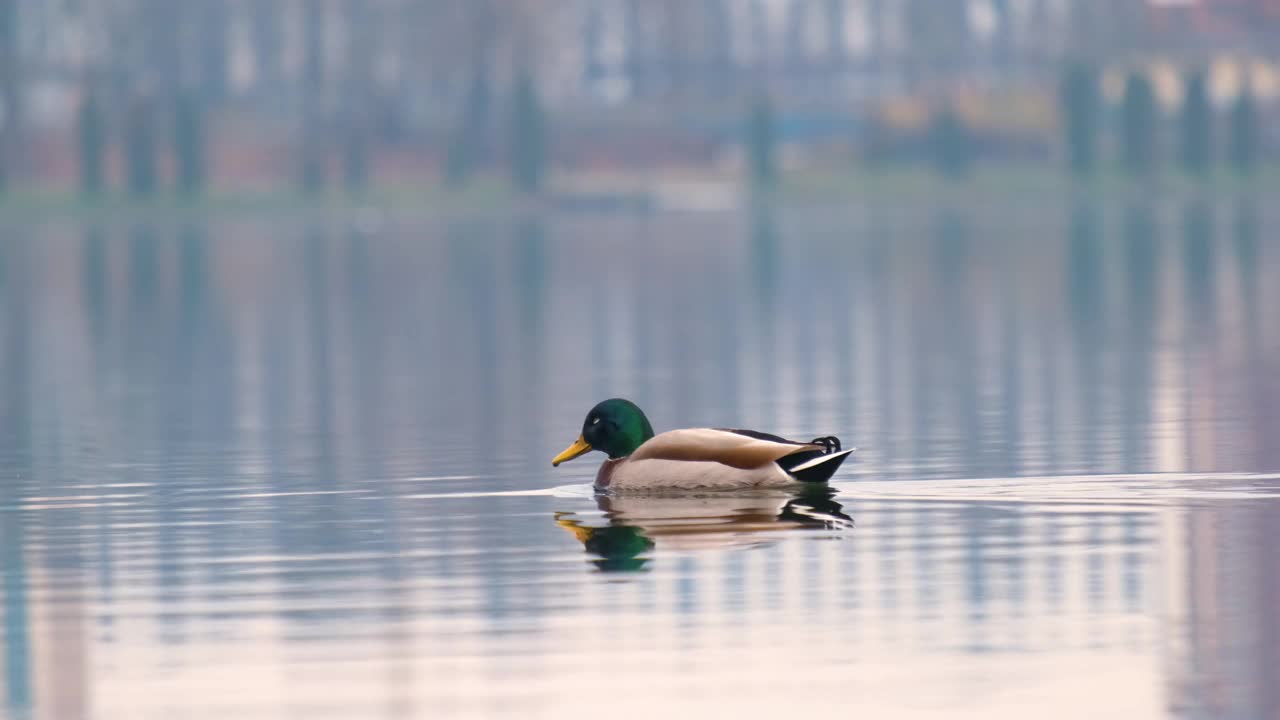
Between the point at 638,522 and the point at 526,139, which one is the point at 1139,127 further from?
the point at 638,522

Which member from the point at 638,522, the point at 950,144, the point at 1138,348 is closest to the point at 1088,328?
the point at 1138,348

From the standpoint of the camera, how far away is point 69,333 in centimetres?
4578

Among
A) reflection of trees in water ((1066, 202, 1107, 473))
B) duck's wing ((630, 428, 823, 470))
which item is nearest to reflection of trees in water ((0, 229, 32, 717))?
duck's wing ((630, 428, 823, 470))

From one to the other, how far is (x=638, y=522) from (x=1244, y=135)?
124267 millimetres

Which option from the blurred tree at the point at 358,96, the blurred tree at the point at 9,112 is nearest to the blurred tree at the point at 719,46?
the blurred tree at the point at 358,96

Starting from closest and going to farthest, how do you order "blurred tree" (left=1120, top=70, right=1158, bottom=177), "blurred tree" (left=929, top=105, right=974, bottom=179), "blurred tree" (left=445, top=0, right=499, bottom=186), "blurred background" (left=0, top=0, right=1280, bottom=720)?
"blurred background" (left=0, top=0, right=1280, bottom=720), "blurred tree" (left=445, top=0, right=499, bottom=186), "blurred tree" (left=1120, top=70, right=1158, bottom=177), "blurred tree" (left=929, top=105, right=974, bottom=179)

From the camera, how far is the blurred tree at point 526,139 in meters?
133

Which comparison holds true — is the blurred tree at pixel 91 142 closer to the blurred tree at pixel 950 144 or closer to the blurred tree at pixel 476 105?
the blurred tree at pixel 476 105

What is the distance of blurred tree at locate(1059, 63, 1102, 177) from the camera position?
13900cm

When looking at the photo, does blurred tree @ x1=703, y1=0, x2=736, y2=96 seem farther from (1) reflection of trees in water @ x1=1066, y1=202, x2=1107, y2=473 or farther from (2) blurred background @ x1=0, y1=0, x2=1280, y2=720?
(1) reflection of trees in water @ x1=1066, y1=202, x2=1107, y2=473

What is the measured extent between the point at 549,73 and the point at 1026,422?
129 meters

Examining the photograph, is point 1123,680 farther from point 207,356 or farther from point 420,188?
point 420,188

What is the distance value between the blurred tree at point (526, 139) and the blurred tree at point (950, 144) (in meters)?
19.8

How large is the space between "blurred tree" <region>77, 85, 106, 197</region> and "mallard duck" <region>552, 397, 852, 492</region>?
105 meters
